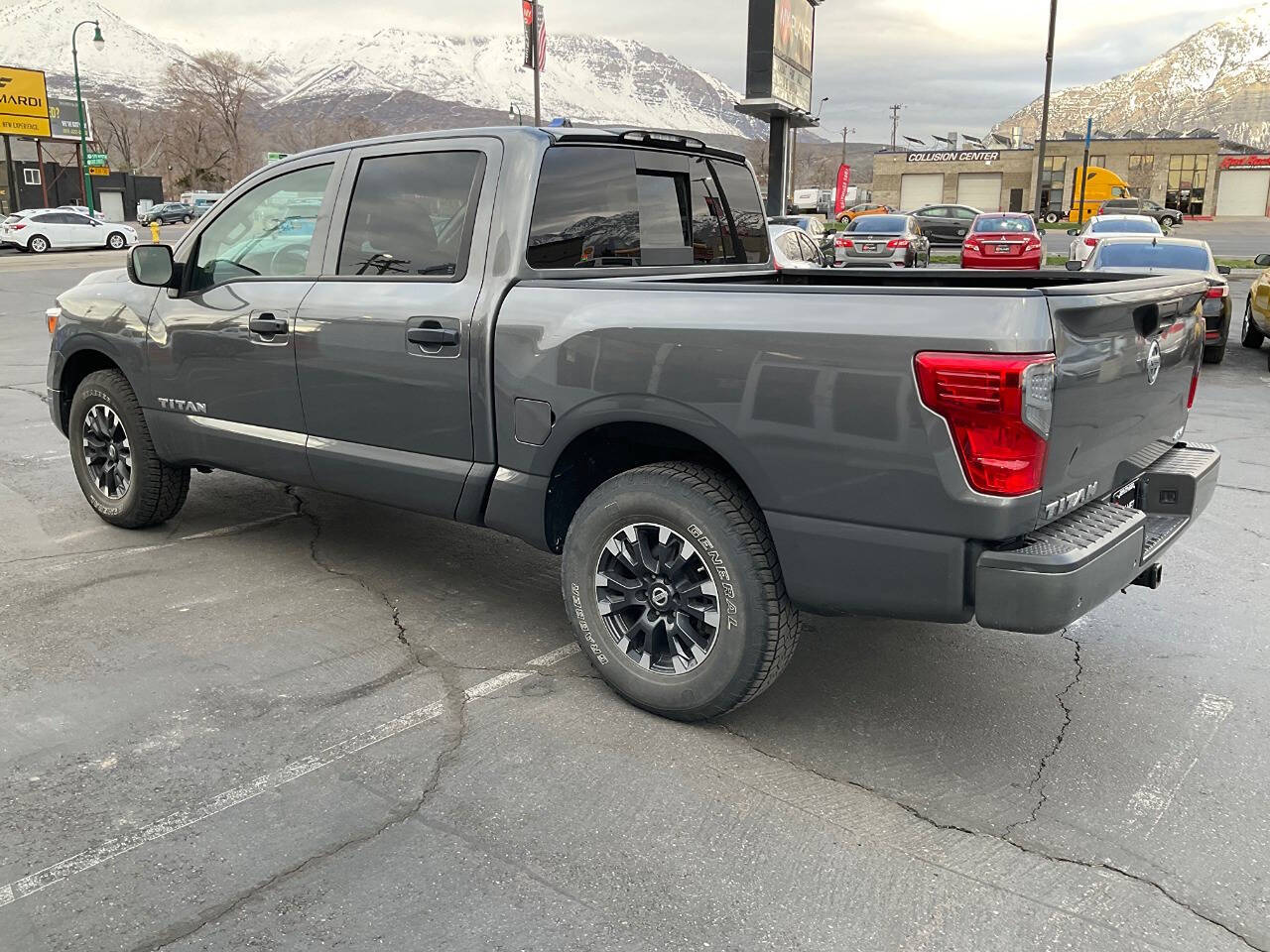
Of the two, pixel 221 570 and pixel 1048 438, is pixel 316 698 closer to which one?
pixel 221 570

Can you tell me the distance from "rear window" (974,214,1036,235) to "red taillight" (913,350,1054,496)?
23814 millimetres

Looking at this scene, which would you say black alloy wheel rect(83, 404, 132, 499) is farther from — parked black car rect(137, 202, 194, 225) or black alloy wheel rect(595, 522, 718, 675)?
parked black car rect(137, 202, 194, 225)

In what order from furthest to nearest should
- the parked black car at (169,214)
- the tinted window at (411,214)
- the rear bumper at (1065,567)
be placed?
the parked black car at (169,214), the tinted window at (411,214), the rear bumper at (1065,567)

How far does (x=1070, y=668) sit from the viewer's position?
4074 mm

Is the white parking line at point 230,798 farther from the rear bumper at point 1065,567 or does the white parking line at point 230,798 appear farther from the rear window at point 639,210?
the rear bumper at point 1065,567

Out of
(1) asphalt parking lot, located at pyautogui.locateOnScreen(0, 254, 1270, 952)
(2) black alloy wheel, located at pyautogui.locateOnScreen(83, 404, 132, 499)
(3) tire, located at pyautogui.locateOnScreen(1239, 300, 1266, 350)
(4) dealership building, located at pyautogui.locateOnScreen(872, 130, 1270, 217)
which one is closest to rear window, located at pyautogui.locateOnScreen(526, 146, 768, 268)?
(1) asphalt parking lot, located at pyautogui.locateOnScreen(0, 254, 1270, 952)

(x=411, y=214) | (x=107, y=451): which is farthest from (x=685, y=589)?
(x=107, y=451)

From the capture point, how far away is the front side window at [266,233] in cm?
460

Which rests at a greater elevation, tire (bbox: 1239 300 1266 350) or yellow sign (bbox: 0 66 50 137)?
yellow sign (bbox: 0 66 50 137)

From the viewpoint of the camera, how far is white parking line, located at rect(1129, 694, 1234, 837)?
309 centimetres

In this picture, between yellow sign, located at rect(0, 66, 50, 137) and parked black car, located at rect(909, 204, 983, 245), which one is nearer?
parked black car, located at rect(909, 204, 983, 245)

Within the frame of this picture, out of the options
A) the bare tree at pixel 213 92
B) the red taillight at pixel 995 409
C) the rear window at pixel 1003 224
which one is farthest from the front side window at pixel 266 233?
the bare tree at pixel 213 92

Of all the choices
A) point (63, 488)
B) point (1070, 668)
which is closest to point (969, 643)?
point (1070, 668)

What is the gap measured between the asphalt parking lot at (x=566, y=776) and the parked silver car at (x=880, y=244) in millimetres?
19899
